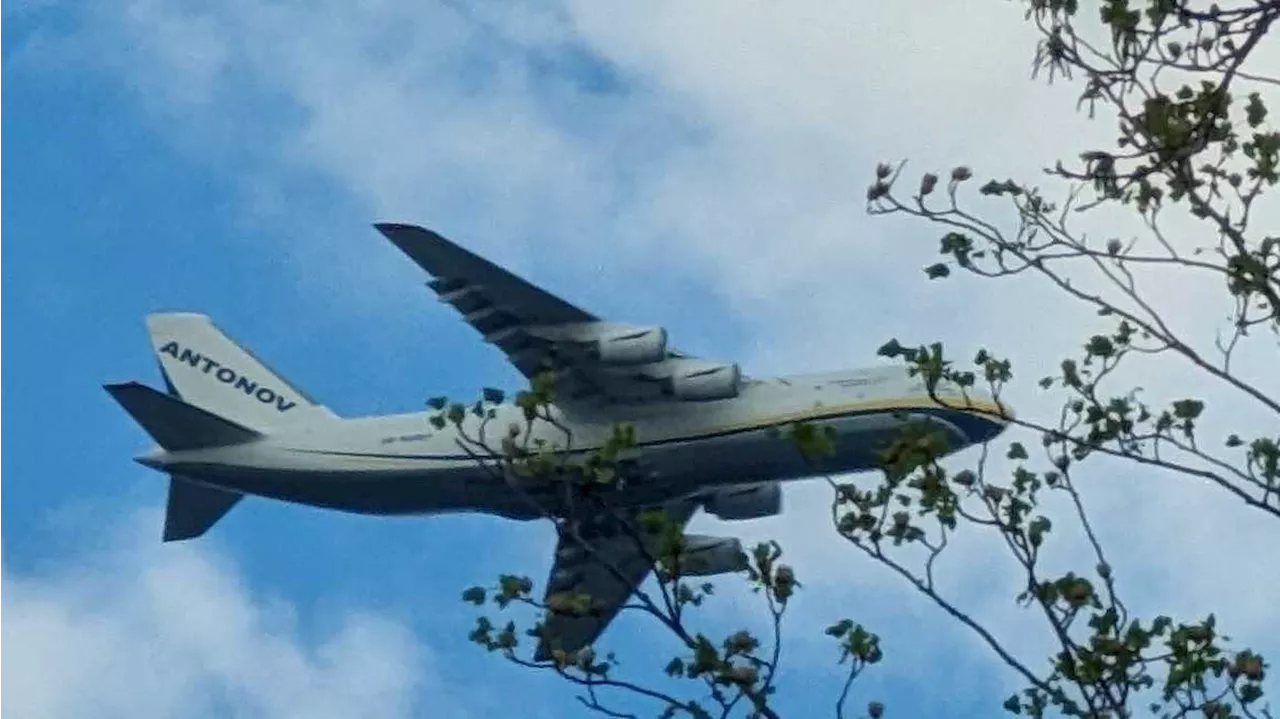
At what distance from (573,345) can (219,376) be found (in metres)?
9.33

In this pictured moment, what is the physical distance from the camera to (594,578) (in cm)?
4203

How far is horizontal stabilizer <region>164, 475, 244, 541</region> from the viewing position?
4062 centimetres


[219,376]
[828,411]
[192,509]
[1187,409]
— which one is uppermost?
[219,376]

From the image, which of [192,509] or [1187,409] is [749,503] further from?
[1187,409]

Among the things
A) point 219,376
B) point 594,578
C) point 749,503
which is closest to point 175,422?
point 219,376

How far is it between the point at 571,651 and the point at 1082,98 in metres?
4.59

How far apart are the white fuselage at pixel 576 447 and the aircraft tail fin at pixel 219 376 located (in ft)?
7.52

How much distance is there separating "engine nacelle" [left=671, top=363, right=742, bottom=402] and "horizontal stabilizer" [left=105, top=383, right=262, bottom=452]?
7.67 m

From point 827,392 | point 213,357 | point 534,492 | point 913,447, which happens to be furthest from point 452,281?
point 913,447

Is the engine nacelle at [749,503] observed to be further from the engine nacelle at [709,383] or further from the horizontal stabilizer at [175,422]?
the horizontal stabilizer at [175,422]

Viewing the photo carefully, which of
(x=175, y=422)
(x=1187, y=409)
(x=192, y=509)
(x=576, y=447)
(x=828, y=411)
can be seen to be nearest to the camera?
(x=1187, y=409)

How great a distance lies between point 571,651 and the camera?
13.8 metres

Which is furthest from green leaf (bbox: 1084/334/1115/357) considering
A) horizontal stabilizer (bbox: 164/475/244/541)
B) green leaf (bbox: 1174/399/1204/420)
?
horizontal stabilizer (bbox: 164/475/244/541)

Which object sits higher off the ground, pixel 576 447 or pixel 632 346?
pixel 632 346
